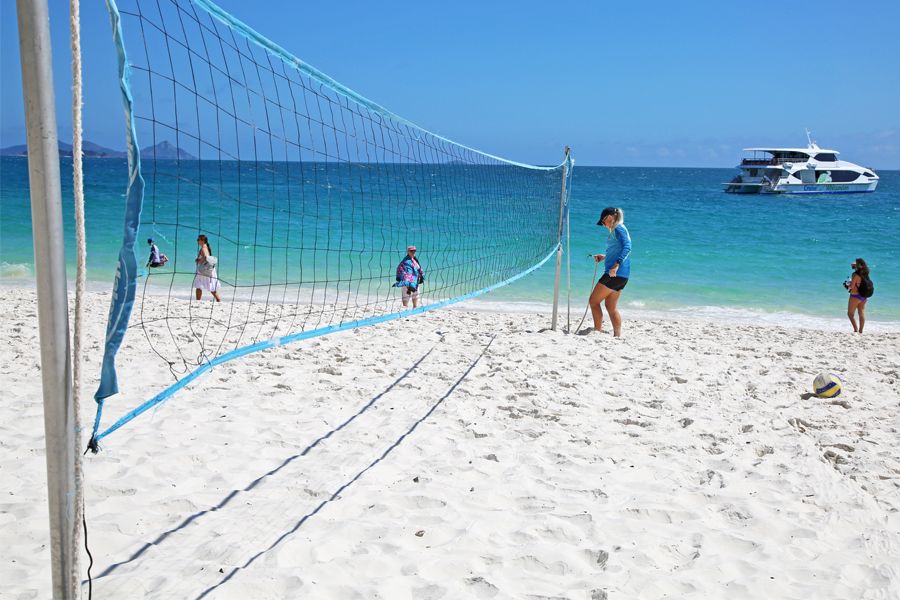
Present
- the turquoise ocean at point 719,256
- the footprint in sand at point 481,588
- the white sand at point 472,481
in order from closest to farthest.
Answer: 1. the footprint in sand at point 481,588
2. the white sand at point 472,481
3. the turquoise ocean at point 719,256

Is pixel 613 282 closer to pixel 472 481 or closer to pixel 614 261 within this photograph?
pixel 614 261

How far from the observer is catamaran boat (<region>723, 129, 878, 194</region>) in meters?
39.6

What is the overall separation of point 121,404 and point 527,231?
1437 centimetres

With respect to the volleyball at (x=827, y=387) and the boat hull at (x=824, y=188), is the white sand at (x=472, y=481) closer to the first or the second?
the volleyball at (x=827, y=387)

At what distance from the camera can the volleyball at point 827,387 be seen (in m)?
5.19

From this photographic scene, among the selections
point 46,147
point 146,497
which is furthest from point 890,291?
point 46,147

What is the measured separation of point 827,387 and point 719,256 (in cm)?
1479

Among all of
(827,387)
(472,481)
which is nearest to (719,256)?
(827,387)

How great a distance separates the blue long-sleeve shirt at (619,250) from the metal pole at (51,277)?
5728mm

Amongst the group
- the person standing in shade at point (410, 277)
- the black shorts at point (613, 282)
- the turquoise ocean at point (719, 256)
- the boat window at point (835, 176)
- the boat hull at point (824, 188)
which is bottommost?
the turquoise ocean at point (719, 256)

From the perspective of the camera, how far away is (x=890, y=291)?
564 inches

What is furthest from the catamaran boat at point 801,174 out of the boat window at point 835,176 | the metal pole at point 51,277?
the metal pole at point 51,277

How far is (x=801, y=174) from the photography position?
40188mm

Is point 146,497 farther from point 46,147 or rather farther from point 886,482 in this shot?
point 886,482
